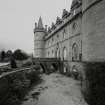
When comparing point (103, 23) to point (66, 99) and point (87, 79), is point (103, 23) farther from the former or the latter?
point (66, 99)

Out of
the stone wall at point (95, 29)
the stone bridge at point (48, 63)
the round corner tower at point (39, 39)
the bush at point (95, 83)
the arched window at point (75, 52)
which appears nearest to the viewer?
the bush at point (95, 83)

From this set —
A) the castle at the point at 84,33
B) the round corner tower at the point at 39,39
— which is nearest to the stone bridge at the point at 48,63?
the castle at the point at 84,33

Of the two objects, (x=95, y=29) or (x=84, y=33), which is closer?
(x=95, y=29)

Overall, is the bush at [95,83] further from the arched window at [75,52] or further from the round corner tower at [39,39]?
the round corner tower at [39,39]

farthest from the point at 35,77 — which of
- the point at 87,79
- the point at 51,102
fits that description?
the point at 87,79

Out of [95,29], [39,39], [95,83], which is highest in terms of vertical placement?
[39,39]

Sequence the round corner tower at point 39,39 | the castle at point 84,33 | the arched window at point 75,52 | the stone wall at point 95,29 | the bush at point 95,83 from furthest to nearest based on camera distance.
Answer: the round corner tower at point 39,39 < the arched window at point 75,52 < the castle at point 84,33 < the stone wall at point 95,29 < the bush at point 95,83

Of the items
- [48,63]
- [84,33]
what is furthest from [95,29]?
[48,63]

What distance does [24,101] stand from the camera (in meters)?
11.4

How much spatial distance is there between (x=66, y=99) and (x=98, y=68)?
17.0 feet

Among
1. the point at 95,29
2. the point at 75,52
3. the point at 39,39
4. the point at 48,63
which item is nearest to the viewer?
the point at 95,29

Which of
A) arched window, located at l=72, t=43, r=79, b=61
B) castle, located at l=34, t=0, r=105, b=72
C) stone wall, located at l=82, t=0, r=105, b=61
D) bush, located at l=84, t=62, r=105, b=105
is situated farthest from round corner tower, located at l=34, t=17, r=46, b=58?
bush, located at l=84, t=62, r=105, b=105

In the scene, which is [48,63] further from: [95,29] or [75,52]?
[95,29]

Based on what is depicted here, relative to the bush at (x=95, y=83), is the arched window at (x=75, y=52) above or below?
above
